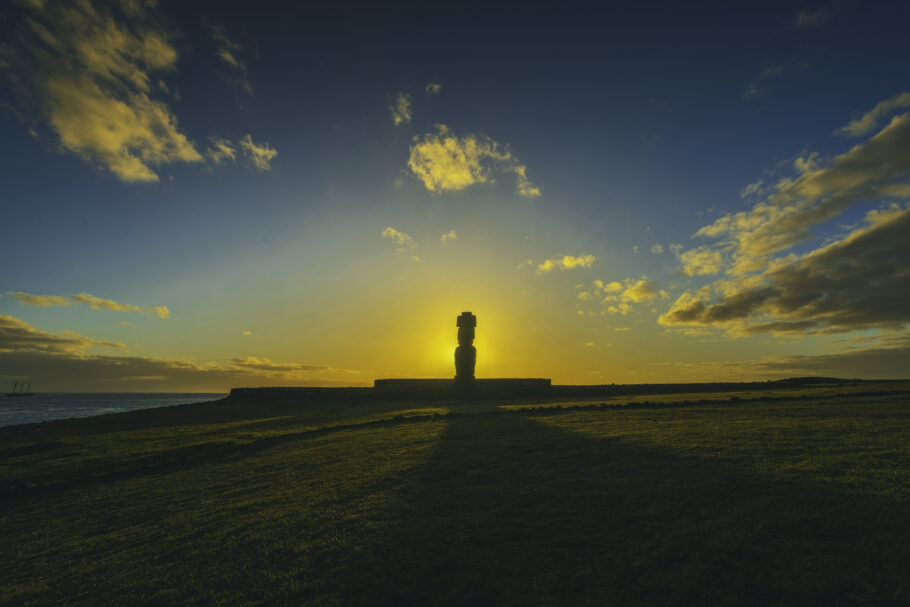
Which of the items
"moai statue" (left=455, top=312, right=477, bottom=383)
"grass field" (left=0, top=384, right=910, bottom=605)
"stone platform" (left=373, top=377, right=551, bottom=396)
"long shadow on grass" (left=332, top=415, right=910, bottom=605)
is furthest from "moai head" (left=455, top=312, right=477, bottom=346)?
"long shadow on grass" (left=332, top=415, right=910, bottom=605)

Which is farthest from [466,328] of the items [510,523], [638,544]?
[638,544]

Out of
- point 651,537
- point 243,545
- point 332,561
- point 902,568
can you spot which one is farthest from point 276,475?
point 902,568

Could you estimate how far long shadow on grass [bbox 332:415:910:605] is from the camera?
207 inches

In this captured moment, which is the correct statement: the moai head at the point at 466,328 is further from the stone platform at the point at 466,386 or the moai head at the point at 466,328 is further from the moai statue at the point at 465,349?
the stone platform at the point at 466,386

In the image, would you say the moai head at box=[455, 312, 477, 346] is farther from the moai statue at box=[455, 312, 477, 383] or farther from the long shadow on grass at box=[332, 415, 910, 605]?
the long shadow on grass at box=[332, 415, 910, 605]

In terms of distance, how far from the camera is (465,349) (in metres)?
43.5

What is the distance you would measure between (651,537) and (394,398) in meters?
41.1

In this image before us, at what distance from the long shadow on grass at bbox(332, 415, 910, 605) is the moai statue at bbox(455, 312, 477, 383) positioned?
3336 centimetres

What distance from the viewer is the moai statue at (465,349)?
43406mm

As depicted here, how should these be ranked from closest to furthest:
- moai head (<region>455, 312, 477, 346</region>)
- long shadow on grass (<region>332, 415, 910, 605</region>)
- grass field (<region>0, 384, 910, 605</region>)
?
long shadow on grass (<region>332, 415, 910, 605</region>) → grass field (<region>0, 384, 910, 605</region>) → moai head (<region>455, 312, 477, 346</region>)

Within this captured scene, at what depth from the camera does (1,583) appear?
8461 mm

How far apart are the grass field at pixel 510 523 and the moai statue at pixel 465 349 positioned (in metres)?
26.6

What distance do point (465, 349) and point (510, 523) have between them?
3574cm

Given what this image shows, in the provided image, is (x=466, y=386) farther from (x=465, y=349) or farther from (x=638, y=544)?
(x=638, y=544)
